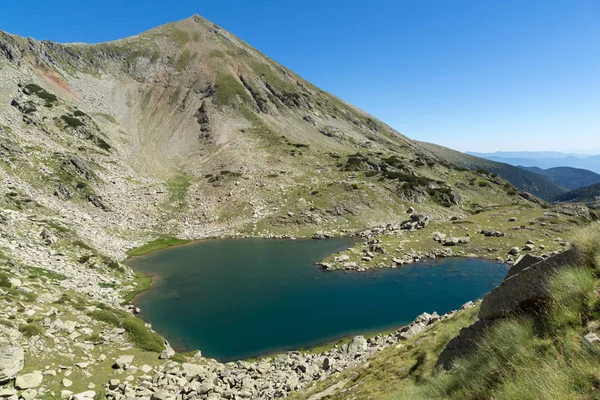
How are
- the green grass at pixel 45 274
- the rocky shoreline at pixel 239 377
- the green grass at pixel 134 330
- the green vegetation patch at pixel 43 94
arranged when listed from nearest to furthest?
the rocky shoreline at pixel 239 377, the green grass at pixel 134 330, the green grass at pixel 45 274, the green vegetation patch at pixel 43 94

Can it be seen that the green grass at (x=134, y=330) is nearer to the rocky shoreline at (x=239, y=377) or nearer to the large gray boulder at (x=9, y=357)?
the rocky shoreline at (x=239, y=377)

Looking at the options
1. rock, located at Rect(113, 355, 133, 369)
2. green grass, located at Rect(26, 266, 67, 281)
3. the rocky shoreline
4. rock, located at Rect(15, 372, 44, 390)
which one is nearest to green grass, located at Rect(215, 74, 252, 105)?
green grass, located at Rect(26, 266, 67, 281)

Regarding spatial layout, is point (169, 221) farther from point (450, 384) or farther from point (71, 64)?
point (71, 64)

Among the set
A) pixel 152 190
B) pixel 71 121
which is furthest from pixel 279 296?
pixel 71 121

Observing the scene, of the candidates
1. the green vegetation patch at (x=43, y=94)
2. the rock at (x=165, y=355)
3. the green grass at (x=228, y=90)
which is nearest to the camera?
the rock at (x=165, y=355)

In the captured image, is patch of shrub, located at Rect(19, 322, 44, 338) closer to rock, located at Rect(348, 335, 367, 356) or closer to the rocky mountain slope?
the rocky mountain slope

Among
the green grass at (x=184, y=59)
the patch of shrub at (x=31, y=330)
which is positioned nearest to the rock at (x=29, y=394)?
the patch of shrub at (x=31, y=330)

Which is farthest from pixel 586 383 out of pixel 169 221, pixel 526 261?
pixel 169 221
